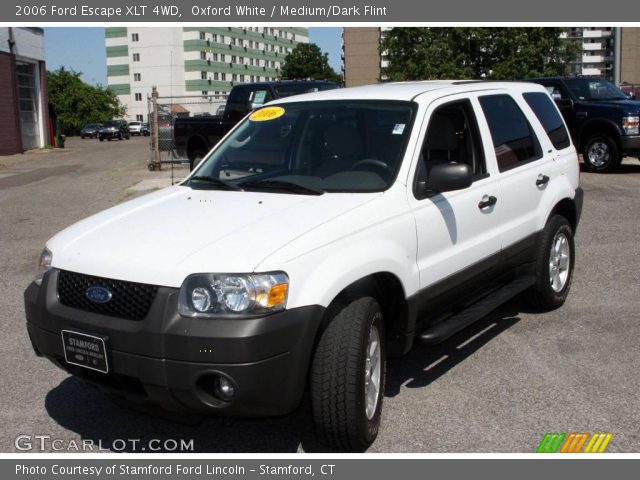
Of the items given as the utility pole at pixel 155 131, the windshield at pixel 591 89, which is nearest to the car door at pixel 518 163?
the windshield at pixel 591 89

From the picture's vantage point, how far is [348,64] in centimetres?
10662

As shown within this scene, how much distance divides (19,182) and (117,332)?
58.7ft

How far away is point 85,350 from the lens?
3609 mm

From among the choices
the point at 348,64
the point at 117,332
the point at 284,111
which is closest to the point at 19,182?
the point at 284,111

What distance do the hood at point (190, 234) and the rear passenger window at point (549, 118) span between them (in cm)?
265

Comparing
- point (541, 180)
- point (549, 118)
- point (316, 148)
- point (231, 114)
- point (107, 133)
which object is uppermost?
point (231, 114)

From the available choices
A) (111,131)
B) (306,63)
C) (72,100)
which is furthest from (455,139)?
(306,63)

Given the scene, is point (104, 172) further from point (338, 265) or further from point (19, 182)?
point (338, 265)

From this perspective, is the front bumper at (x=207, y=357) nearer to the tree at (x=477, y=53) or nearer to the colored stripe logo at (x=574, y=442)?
the colored stripe logo at (x=574, y=442)

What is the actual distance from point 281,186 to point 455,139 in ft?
4.54

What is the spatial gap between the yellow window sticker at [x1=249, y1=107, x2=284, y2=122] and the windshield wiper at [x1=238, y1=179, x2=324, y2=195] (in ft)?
2.73

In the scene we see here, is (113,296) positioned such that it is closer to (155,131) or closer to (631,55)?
(155,131)

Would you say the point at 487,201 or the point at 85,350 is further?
the point at 487,201

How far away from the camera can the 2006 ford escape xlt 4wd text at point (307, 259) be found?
11.1 feet
